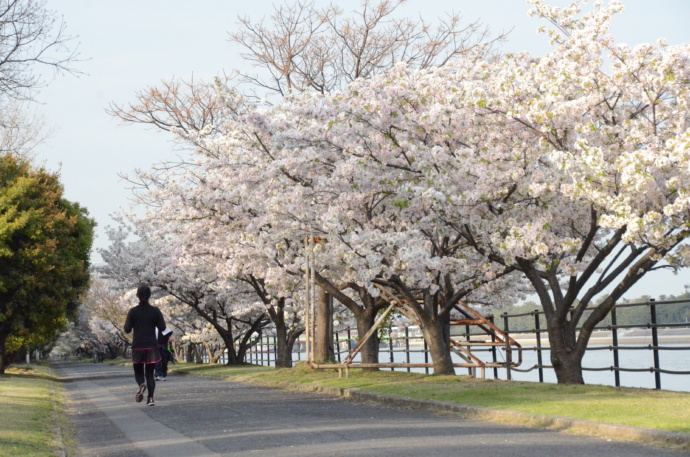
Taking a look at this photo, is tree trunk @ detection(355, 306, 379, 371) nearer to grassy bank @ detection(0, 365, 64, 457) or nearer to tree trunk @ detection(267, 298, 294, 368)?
grassy bank @ detection(0, 365, 64, 457)

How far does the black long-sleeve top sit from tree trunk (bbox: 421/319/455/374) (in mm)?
7632

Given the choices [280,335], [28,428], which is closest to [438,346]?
[28,428]

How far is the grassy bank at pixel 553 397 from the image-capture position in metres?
9.95

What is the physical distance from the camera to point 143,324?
47.8ft

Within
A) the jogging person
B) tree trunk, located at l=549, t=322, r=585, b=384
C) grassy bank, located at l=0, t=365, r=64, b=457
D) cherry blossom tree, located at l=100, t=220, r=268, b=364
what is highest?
cherry blossom tree, located at l=100, t=220, r=268, b=364

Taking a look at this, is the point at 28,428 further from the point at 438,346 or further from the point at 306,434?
the point at 438,346

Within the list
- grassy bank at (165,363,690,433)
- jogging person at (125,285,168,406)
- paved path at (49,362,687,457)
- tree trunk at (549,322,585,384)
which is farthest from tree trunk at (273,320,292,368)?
jogging person at (125,285,168,406)

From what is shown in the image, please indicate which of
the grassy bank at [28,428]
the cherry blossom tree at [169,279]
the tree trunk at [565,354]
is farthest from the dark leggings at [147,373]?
the cherry blossom tree at [169,279]

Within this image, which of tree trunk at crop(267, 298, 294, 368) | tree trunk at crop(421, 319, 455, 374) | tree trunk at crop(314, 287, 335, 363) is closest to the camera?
tree trunk at crop(421, 319, 455, 374)

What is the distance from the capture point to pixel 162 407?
53.2 feet

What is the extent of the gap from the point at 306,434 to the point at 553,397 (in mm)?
4251

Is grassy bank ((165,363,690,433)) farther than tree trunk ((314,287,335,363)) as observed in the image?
No

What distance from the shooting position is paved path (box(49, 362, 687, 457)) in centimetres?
865

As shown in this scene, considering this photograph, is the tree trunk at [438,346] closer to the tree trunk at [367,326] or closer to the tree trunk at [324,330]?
the tree trunk at [367,326]
